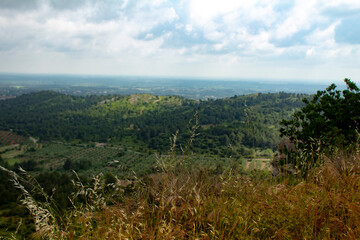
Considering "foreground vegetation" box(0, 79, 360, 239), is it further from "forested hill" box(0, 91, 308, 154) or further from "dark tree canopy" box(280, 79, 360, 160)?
"forested hill" box(0, 91, 308, 154)

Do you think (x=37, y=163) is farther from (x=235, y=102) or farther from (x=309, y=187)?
(x=235, y=102)

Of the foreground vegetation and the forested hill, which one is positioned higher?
the foreground vegetation

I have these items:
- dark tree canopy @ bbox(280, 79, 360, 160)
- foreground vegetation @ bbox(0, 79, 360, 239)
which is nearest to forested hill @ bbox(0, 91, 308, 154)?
dark tree canopy @ bbox(280, 79, 360, 160)

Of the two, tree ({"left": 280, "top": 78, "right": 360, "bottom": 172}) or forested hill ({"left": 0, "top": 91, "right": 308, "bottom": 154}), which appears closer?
tree ({"left": 280, "top": 78, "right": 360, "bottom": 172})

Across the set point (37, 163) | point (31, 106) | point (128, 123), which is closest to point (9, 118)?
point (31, 106)

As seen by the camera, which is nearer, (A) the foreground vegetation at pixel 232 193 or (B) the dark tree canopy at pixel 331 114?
(A) the foreground vegetation at pixel 232 193

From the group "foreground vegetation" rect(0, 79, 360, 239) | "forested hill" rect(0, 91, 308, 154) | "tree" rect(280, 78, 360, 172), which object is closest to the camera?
"foreground vegetation" rect(0, 79, 360, 239)

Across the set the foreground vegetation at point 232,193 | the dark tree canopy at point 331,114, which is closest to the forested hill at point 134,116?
the dark tree canopy at point 331,114

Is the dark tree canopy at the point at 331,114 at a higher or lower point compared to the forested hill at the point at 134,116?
higher

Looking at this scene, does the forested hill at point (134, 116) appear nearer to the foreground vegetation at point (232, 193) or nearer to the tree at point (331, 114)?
the tree at point (331, 114)

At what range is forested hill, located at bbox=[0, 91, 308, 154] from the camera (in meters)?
102

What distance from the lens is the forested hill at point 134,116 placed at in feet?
333

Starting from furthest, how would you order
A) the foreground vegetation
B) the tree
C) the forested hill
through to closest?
the forested hill, the tree, the foreground vegetation

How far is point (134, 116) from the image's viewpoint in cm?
15138
